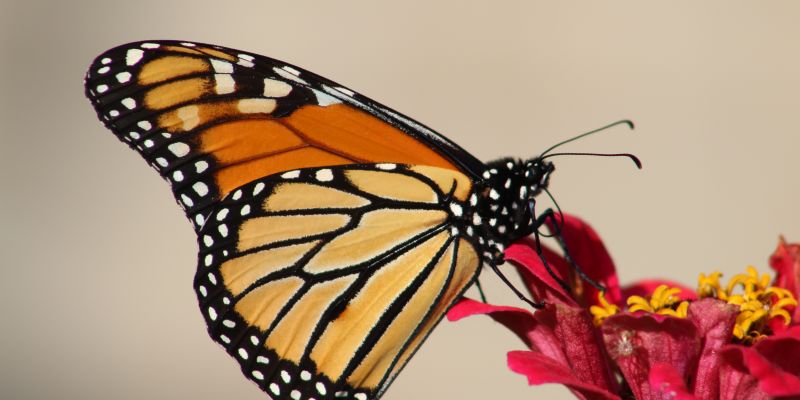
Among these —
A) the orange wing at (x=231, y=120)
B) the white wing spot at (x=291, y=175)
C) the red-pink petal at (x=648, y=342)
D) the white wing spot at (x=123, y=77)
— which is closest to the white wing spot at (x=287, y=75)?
the orange wing at (x=231, y=120)

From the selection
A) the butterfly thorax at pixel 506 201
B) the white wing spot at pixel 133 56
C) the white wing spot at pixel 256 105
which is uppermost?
the white wing spot at pixel 133 56

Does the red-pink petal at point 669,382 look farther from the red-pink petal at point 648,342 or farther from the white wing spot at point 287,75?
the white wing spot at point 287,75

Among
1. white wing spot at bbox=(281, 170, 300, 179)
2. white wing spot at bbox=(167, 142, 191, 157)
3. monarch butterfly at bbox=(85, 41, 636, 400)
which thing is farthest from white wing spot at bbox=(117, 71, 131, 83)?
white wing spot at bbox=(281, 170, 300, 179)

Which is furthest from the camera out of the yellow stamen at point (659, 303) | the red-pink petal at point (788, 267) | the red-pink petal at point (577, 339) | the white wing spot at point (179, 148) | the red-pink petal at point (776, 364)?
the white wing spot at point (179, 148)

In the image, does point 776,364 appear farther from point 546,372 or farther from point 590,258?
point 590,258

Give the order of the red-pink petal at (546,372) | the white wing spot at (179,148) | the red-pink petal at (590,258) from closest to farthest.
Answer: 1. the red-pink petal at (546,372)
2. the red-pink petal at (590,258)
3. the white wing spot at (179,148)

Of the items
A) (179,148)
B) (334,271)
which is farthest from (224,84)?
(334,271)

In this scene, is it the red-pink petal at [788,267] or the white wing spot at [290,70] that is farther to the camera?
the white wing spot at [290,70]
